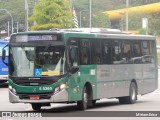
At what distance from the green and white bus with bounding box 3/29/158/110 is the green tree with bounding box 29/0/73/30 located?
36083 millimetres

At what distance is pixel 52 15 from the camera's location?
61156mm

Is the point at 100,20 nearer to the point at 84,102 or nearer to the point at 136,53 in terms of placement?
the point at 136,53

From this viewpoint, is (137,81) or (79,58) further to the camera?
(137,81)

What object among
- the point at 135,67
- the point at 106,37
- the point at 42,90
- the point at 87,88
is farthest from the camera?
the point at 135,67

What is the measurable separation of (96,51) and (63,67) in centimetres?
244

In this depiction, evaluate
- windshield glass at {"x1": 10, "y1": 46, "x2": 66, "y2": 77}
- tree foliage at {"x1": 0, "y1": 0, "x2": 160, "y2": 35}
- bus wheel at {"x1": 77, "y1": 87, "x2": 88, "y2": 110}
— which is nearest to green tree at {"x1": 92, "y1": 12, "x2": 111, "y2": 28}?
tree foliage at {"x1": 0, "y1": 0, "x2": 160, "y2": 35}

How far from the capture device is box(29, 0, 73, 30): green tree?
198 feet

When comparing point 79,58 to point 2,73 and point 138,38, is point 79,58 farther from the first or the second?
point 2,73

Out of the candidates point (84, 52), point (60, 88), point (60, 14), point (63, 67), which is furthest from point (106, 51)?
point (60, 14)

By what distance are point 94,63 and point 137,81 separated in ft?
13.1

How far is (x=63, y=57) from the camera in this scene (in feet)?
68.6

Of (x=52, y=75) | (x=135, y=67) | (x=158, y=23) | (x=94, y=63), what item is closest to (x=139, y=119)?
(x=52, y=75)

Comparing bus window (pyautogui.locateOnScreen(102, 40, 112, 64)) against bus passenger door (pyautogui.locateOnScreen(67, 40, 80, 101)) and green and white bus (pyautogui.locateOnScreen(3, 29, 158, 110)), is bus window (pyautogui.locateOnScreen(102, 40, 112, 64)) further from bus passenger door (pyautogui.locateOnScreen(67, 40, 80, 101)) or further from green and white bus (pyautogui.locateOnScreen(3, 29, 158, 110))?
bus passenger door (pyautogui.locateOnScreen(67, 40, 80, 101))

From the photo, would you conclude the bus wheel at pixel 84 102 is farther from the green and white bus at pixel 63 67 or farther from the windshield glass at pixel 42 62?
the windshield glass at pixel 42 62
